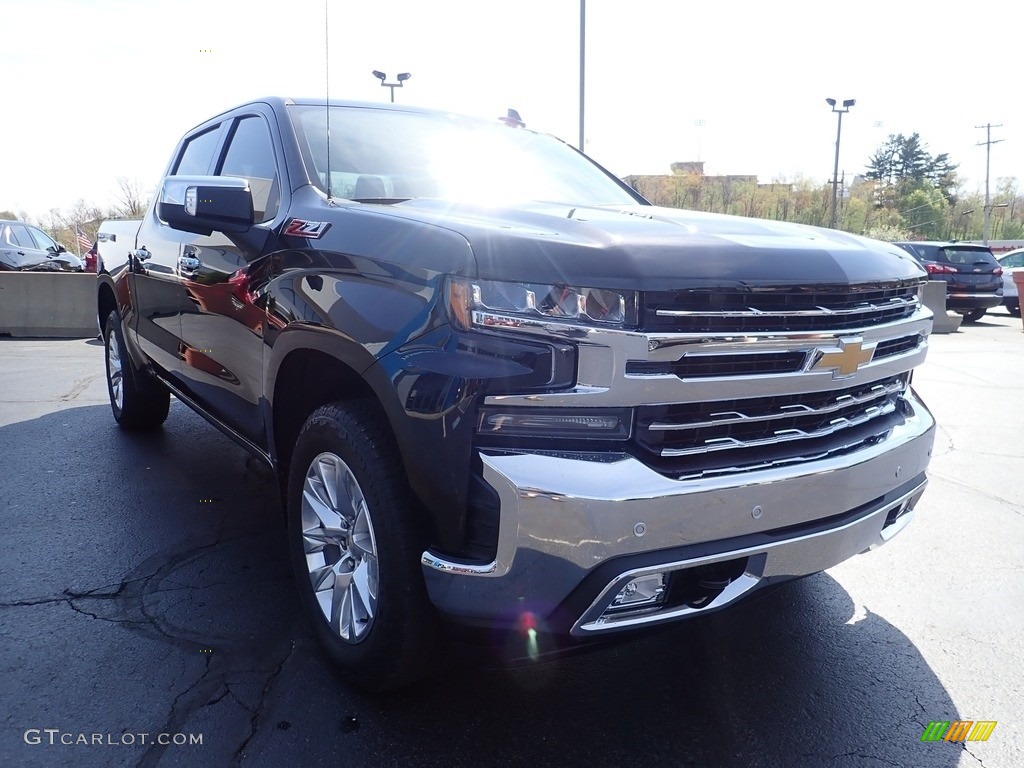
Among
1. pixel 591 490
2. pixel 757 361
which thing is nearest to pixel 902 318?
pixel 757 361

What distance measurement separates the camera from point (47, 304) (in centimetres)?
1187

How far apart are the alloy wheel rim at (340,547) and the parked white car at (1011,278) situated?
18.2m

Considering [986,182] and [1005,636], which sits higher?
[986,182]

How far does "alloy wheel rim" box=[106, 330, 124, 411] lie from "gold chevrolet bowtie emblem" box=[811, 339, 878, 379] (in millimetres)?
4753

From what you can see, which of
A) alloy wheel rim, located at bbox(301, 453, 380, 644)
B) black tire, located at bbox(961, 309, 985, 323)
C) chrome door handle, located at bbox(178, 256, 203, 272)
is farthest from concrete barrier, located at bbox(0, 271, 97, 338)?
black tire, located at bbox(961, 309, 985, 323)

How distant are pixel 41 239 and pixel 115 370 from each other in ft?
46.4

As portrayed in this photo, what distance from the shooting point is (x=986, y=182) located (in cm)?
6281

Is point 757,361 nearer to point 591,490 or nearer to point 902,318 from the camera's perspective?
point 591,490

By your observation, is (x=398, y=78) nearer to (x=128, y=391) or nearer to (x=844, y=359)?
(x=128, y=391)

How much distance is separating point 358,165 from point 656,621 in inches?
81.1

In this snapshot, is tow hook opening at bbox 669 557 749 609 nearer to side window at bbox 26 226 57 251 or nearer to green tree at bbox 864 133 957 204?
side window at bbox 26 226 57 251

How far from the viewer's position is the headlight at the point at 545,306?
1943 millimetres

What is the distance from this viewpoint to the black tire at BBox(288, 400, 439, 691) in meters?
2.14

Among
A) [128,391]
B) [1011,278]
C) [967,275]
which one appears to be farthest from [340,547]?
[1011,278]
